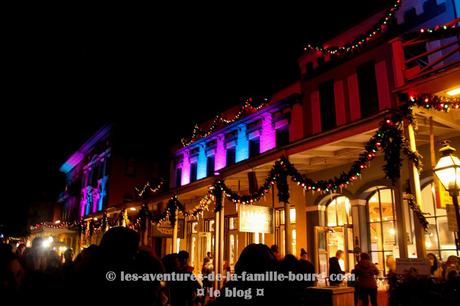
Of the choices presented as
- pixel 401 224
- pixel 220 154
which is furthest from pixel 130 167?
pixel 401 224

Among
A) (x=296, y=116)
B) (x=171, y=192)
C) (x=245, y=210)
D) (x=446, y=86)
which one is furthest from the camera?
(x=296, y=116)

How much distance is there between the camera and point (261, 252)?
314 cm

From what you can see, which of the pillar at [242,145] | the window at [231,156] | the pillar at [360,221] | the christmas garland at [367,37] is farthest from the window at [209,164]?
the pillar at [360,221]

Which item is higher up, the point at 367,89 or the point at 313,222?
the point at 367,89

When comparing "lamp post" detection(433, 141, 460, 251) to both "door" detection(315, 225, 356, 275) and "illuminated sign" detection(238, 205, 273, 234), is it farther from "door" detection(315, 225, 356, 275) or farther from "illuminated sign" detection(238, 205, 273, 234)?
"door" detection(315, 225, 356, 275)

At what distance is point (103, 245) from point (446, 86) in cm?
718

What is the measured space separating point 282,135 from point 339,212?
18.7 feet

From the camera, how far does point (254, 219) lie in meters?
12.0

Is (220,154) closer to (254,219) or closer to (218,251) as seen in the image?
(218,251)

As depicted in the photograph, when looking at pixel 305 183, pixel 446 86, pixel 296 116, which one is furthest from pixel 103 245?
pixel 296 116

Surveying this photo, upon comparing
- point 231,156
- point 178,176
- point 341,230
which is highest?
point 231,156

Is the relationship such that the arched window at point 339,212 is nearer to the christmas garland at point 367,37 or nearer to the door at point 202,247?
the christmas garland at point 367,37

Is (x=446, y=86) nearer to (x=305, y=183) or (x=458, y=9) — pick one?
(x=305, y=183)

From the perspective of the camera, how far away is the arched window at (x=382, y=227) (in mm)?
12913
